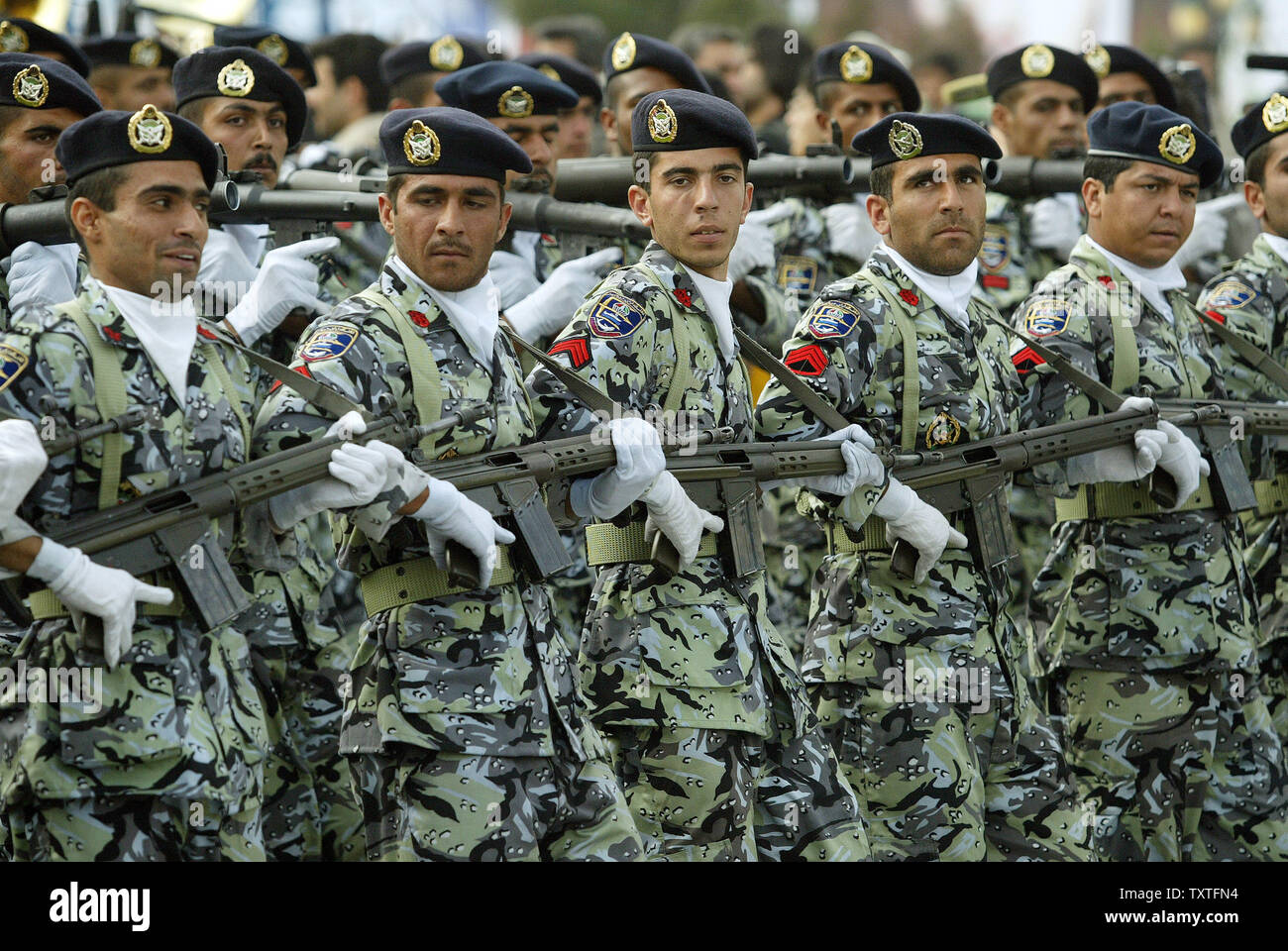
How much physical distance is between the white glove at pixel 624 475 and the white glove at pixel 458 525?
0.45 m

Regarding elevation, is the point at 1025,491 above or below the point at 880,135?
below

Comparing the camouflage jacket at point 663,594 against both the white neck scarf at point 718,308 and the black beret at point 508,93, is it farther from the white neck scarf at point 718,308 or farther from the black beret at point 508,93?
the black beret at point 508,93

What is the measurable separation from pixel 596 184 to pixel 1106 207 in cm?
209

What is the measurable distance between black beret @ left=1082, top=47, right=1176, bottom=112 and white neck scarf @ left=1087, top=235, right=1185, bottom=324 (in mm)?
3127

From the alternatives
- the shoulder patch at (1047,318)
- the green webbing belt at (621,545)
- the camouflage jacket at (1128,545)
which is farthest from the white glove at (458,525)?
the shoulder patch at (1047,318)

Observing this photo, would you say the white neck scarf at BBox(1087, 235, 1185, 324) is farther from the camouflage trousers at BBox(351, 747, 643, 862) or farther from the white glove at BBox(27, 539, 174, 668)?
the white glove at BBox(27, 539, 174, 668)

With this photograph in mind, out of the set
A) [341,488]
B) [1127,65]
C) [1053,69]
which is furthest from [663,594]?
[1127,65]

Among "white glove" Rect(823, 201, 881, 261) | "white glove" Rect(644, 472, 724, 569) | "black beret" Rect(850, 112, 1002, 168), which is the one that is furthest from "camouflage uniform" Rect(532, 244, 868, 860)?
"white glove" Rect(823, 201, 881, 261)

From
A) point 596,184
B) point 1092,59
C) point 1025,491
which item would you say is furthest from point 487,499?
point 1092,59

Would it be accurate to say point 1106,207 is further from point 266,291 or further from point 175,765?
point 175,765

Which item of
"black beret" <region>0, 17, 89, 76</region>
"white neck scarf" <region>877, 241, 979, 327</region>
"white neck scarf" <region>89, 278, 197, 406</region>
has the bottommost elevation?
"white neck scarf" <region>89, 278, 197, 406</region>

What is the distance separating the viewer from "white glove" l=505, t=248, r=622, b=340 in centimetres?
777

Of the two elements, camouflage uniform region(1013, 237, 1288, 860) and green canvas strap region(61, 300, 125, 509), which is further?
camouflage uniform region(1013, 237, 1288, 860)
